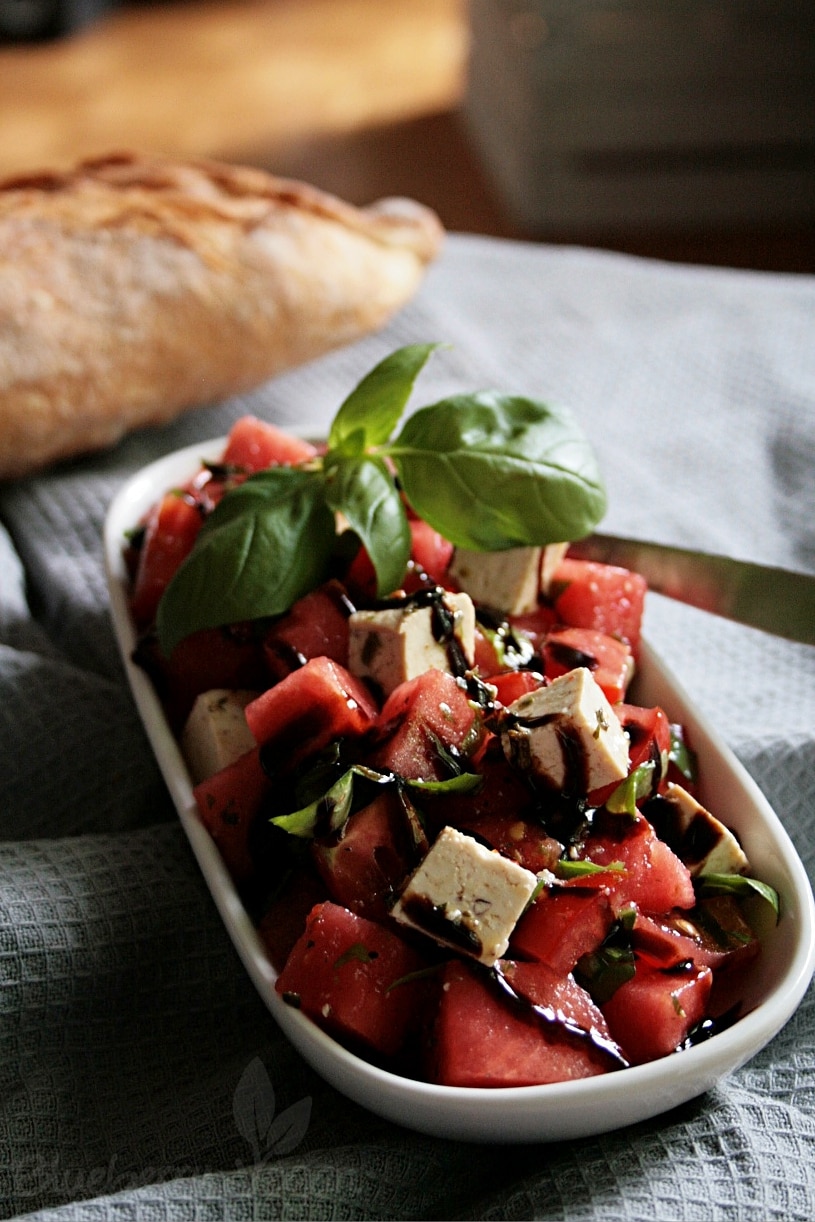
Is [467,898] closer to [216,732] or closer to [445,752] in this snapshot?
[445,752]

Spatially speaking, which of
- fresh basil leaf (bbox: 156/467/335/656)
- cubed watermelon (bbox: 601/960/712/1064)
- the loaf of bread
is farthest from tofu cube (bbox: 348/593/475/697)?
the loaf of bread

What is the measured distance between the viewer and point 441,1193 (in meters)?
1.16

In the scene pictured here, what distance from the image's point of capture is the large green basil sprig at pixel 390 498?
1387mm

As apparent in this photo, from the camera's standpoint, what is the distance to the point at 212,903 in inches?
54.6

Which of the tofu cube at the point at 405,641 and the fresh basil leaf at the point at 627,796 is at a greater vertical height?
the tofu cube at the point at 405,641

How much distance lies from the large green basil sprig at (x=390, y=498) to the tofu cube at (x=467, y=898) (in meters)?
0.37

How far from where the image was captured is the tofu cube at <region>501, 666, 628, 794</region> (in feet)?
3.78

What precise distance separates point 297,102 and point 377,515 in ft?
13.5

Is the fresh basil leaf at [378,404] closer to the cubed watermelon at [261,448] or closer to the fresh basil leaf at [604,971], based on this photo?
the cubed watermelon at [261,448]

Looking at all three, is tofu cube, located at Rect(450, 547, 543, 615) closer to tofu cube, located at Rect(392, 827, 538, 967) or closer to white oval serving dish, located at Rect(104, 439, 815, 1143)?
white oval serving dish, located at Rect(104, 439, 815, 1143)

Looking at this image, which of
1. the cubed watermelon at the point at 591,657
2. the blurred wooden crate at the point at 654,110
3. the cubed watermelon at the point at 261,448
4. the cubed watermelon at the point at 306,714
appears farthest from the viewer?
the blurred wooden crate at the point at 654,110

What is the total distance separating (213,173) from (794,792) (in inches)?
60.5

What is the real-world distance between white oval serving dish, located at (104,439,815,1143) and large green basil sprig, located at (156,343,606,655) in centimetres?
18

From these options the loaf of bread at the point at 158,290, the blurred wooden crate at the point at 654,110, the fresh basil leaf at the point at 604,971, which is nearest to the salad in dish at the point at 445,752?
the fresh basil leaf at the point at 604,971
